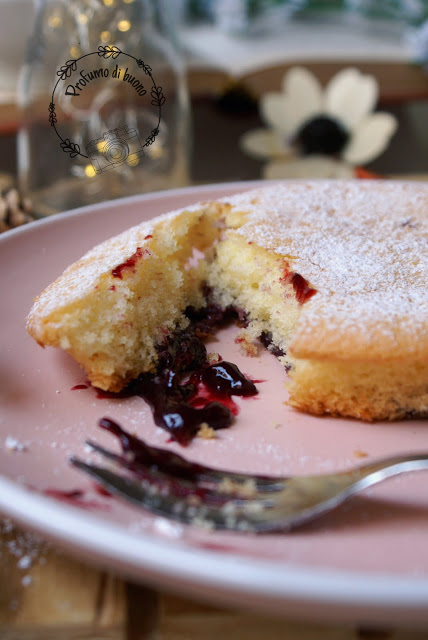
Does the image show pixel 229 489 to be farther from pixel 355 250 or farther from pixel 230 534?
pixel 355 250

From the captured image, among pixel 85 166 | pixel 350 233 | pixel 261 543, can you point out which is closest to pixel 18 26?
pixel 85 166

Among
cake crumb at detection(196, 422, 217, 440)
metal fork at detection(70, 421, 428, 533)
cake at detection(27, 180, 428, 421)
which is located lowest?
cake crumb at detection(196, 422, 217, 440)

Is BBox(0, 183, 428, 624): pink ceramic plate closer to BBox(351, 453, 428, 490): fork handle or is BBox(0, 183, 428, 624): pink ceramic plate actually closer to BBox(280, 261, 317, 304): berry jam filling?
BBox(351, 453, 428, 490): fork handle

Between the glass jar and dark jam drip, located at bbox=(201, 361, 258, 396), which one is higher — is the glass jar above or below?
above

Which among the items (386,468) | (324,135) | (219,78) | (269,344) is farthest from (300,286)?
(219,78)

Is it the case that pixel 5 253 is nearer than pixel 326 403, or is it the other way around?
pixel 326 403

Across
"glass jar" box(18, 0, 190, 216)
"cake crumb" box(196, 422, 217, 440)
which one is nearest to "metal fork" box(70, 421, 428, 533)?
"cake crumb" box(196, 422, 217, 440)

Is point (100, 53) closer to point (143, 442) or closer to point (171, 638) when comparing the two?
point (143, 442)
